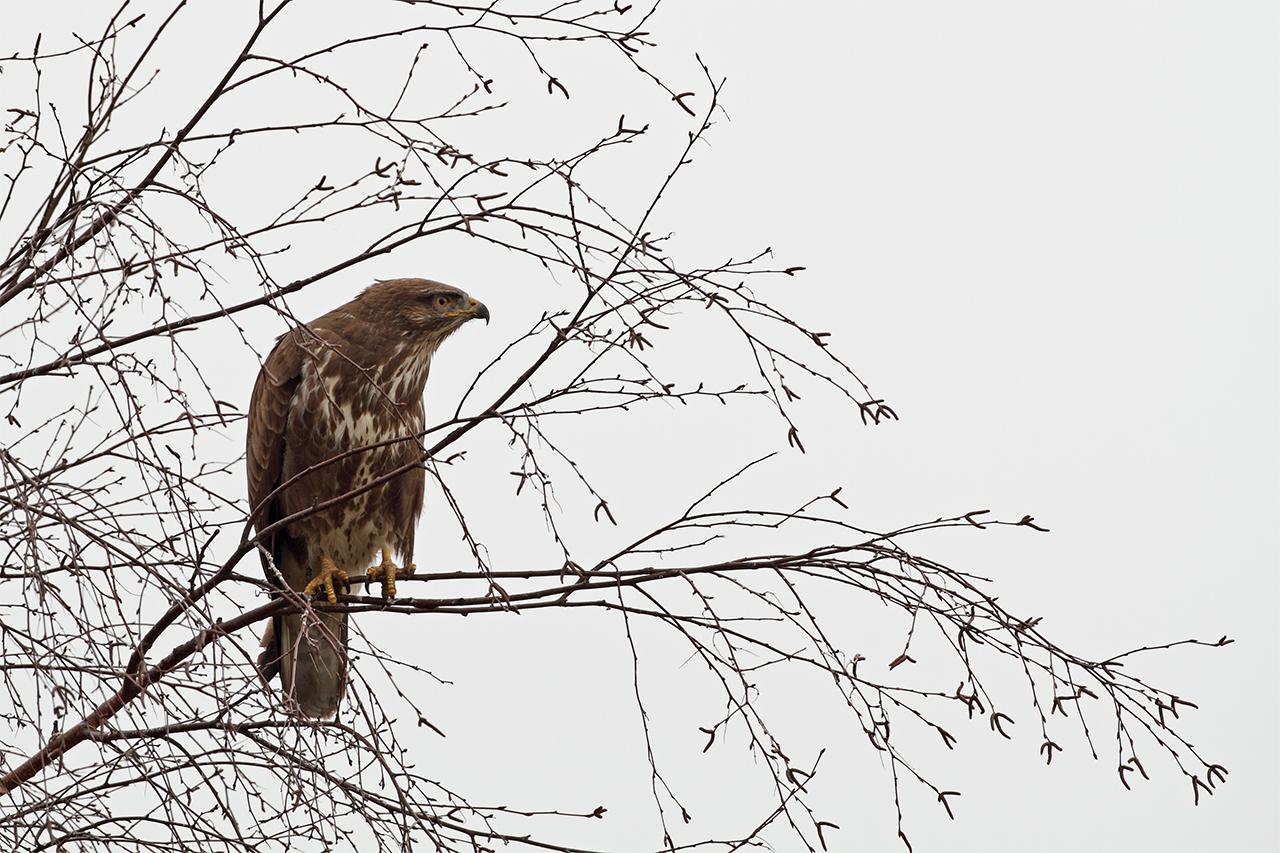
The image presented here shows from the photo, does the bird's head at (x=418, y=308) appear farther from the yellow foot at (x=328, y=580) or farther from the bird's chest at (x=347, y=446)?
the yellow foot at (x=328, y=580)

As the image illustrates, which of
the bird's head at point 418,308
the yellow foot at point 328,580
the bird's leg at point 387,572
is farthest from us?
the bird's head at point 418,308

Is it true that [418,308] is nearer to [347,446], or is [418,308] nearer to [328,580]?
[347,446]

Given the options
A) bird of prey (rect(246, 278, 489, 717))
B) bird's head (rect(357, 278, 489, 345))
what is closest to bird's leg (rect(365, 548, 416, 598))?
bird of prey (rect(246, 278, 489, 717))

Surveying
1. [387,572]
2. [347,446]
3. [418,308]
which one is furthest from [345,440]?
[418,308]

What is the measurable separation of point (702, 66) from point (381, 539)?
268cm

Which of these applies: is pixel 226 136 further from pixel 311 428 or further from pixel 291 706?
pixel 311 428

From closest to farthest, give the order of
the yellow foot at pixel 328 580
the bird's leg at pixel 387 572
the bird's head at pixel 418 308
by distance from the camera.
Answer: the bird's leg at pixel 387 572
the yellow foot at pixel 328 580
the bird's head at pixel 418 308

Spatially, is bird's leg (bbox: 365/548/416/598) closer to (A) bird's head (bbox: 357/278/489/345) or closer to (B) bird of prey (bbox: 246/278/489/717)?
(B) bird of prey (bbox: 246/278/489/717)

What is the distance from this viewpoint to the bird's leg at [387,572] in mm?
4820

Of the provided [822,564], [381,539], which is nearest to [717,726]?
[822,564]

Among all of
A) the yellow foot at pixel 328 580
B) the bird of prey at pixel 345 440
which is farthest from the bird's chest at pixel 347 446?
the yellow foot at pixel 328 580

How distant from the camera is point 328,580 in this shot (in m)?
5.00

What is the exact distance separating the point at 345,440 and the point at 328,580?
1.63ft

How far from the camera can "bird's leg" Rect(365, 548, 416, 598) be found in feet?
15.8
